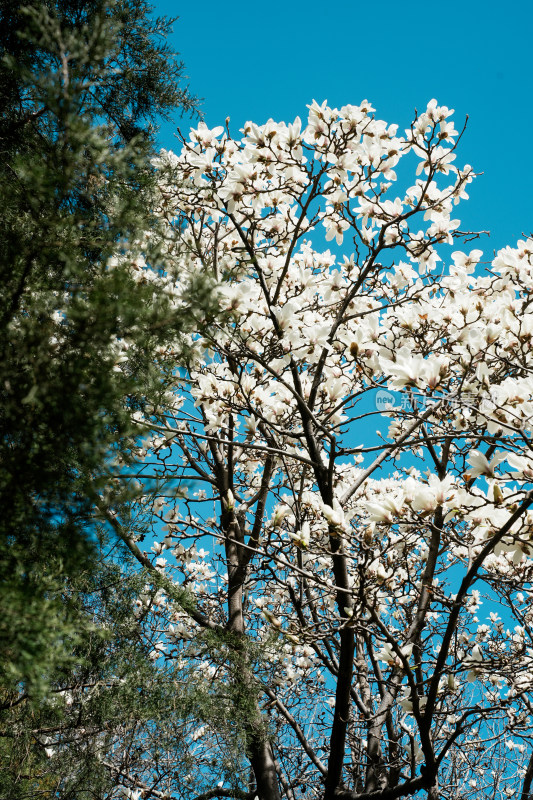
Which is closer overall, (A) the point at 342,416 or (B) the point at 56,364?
(B) the point at 56,364

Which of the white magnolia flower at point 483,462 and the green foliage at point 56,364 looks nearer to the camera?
the green foliage at point 56,364

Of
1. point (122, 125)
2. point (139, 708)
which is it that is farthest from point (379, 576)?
point (122, 125)

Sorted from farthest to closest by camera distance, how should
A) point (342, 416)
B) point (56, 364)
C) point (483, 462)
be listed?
point (342, 416) → point (483, 462) → point (56, 364)

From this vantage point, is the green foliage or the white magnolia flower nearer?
the green foliage

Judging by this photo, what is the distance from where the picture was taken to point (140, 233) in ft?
6.41

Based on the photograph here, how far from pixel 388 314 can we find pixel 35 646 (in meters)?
2.90

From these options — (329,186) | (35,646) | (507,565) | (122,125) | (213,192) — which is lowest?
(35,646)

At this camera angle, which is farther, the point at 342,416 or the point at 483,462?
the point at 342,416

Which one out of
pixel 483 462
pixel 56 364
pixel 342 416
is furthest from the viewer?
pixel 342 416

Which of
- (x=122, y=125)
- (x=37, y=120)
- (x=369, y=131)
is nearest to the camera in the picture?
(x=369, y=131)

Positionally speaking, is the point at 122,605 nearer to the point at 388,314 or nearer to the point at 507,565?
the point at 388,314

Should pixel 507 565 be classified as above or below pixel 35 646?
above

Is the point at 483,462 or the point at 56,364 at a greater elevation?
the point at 483,462

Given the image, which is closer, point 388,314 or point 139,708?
point 139,708
